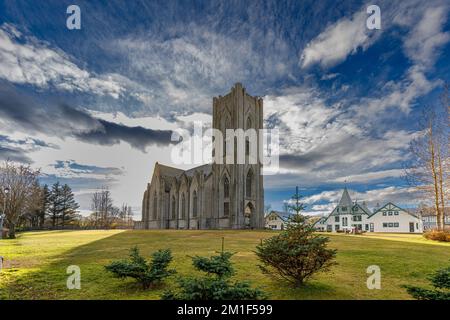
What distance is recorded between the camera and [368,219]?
6788 centimetres

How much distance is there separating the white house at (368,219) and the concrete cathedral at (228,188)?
1741 centimetres

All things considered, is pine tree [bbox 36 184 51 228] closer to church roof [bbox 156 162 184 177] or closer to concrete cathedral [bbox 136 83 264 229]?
church roof [bbox 156 162 184 177]

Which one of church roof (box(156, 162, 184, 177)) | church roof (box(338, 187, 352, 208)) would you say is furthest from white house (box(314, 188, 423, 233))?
church roof (box(156, 162, 184, 177))

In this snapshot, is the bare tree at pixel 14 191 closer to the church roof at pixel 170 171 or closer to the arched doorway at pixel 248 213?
the church roof at pixel 170 171

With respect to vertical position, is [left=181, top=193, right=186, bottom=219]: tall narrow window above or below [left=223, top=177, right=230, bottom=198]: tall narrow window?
below

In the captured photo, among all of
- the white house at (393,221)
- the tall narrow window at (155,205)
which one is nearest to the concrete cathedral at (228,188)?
the tall narrow window at (155,205)

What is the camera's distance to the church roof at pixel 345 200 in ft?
236

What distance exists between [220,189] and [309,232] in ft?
137

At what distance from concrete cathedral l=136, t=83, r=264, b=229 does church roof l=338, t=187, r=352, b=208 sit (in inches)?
1248

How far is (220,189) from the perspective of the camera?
50.5 metres

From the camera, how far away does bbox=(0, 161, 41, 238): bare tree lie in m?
37.3

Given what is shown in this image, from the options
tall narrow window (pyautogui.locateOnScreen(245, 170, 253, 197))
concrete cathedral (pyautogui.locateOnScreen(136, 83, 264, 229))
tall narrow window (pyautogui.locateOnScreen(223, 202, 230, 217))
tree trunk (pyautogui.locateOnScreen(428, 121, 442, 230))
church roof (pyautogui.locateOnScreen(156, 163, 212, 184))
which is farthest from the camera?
church roof (pyautogui.locateOnScreen(156, 163, 212, 184))
